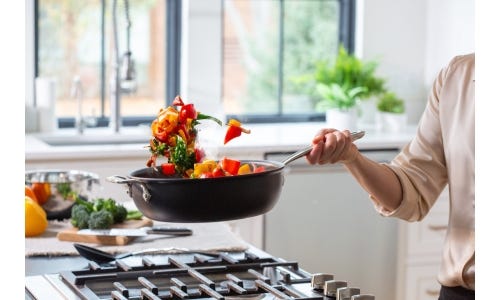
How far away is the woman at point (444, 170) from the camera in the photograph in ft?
6.66

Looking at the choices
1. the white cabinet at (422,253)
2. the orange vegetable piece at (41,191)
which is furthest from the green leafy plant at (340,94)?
the orange vegetable piece at (41,191)

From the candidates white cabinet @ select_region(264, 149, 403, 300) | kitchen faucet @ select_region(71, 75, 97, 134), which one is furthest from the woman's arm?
kitchen faucet @ select_region(71, 75, 97, 134)

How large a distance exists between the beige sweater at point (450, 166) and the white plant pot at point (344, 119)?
217cm

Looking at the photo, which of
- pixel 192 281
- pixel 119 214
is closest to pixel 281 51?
pixel 119 214

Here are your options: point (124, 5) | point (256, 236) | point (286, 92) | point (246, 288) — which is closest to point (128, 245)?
point (246, 288)

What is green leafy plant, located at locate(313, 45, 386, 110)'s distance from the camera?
441cm

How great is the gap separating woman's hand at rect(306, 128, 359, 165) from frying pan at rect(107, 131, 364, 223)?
0.29 m

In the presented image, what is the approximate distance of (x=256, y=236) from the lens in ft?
12.9

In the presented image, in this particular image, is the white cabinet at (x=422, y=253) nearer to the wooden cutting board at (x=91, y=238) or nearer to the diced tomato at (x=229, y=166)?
the wooden cutting board at (x=91, y=238)

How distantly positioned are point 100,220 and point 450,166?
0.89 metres

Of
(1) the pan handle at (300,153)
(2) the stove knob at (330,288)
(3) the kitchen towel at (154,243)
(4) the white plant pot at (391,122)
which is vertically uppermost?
(1) the pan handle at (300,153)

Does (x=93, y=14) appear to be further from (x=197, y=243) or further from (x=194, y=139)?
(x=194, y=139)

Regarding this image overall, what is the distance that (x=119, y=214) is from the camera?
2402 mm

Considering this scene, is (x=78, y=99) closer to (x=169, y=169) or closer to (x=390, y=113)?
(x=390, y=113)
